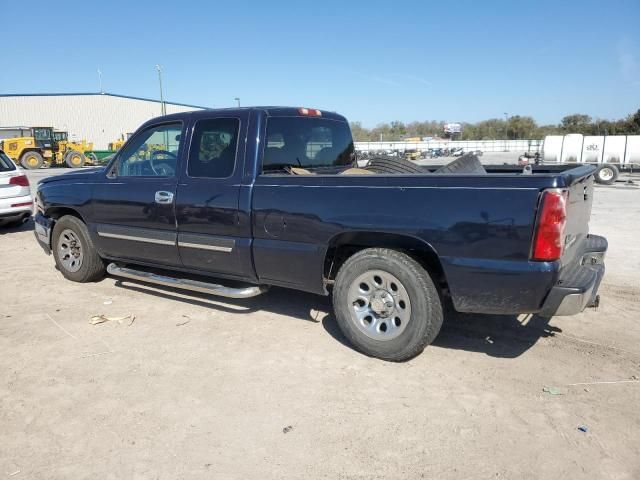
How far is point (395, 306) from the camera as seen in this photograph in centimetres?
356

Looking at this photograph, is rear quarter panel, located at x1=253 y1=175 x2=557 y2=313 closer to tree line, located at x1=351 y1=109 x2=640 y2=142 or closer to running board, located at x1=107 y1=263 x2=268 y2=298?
running board, located at x1=107 y1=263 x2=268 y2=298

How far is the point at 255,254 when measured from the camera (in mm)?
4062

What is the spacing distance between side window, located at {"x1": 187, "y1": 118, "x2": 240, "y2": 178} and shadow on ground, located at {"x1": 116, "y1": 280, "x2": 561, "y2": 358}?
1.44 meters

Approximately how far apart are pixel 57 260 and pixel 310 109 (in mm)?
3713

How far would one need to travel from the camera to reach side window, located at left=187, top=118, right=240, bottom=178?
13.9 ft

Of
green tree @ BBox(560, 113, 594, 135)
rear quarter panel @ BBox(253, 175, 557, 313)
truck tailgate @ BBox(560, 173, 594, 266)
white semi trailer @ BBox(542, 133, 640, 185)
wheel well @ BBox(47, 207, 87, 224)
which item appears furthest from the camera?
green tree @ BBox(560, 113, 594, 135)

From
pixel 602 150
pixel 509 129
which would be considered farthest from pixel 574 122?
pixel 602 150

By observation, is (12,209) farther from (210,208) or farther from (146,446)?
(146,446)

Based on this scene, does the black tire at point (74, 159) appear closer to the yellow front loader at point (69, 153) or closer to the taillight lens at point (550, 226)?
the yellow front loader at point (69, 153)

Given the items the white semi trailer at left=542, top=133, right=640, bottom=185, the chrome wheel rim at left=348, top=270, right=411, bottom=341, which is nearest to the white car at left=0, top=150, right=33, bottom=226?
the chrome wheel rim at left=348, top=270, right=411, bottom=341

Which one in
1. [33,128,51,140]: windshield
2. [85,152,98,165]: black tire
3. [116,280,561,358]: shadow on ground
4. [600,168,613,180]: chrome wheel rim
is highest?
[33,128,51,140]: windshield

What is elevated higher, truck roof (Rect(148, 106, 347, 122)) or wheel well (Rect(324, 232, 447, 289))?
truck roof (Rect(148, 106, 347, 122))

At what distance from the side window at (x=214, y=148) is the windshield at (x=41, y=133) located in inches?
1334

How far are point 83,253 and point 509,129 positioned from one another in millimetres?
97838
